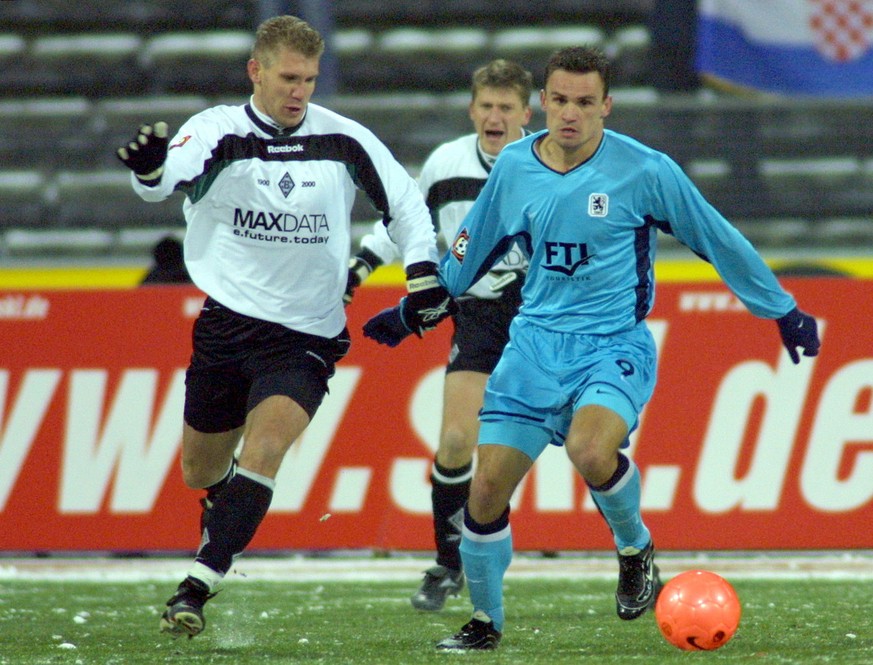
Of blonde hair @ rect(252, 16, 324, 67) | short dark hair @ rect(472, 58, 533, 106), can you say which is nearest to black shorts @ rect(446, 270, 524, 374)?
short dark hair @ rect(472, 58, 533, 106)

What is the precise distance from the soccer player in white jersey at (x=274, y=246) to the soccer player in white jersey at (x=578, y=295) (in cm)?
45

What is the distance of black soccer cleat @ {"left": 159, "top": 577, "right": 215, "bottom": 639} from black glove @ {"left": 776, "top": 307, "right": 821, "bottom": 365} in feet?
7.39

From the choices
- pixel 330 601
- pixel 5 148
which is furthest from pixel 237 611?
pixel 5 148

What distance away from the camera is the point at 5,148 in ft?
39.6

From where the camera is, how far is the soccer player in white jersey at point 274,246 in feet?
18.4

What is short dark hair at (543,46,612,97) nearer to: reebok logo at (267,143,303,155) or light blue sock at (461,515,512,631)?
reebok logo at (267,143,303,155)

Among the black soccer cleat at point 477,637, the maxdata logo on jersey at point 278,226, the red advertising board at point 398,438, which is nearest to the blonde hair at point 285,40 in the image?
the maxdata logo on jersey at point 278,226

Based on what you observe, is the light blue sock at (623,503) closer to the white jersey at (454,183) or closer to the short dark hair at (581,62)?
the short dark hair at (581,62)

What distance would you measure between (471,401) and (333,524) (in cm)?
209

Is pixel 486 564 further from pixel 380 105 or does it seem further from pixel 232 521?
pixel 380 105

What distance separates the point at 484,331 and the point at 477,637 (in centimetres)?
197

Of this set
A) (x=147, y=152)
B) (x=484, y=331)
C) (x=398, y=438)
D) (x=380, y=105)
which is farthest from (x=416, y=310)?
(x=380, y=105)

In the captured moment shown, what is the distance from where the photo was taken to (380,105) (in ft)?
38.4

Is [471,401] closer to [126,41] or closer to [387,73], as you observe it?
[387,73]
